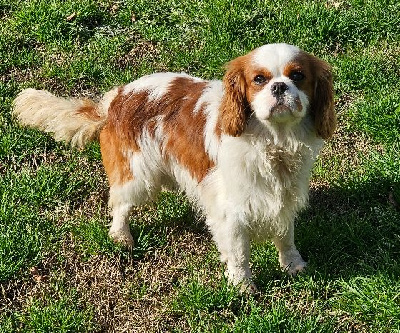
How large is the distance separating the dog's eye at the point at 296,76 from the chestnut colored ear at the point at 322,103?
143 mm

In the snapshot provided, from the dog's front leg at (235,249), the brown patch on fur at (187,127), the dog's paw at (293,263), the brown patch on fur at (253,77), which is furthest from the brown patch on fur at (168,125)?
the dog's paw at (293,263)

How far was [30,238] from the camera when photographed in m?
4.57

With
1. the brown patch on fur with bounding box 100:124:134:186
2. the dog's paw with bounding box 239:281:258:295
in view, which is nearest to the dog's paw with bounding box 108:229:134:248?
the brown patch on fur with bounding box 100:124:134:186

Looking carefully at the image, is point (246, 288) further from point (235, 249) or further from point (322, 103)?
point (322, 103)

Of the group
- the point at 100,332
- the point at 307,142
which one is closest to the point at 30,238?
the point at 100,332

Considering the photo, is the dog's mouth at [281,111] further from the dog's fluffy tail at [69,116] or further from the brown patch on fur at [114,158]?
the dog's fluffy tail at [69,116]

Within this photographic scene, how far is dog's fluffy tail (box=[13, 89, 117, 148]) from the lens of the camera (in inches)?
186

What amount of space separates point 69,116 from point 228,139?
148cm

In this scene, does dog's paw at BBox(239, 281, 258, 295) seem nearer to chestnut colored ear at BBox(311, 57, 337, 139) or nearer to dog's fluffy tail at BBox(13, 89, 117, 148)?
chestnut colored ear at BBox(311, 57, 337, 139)

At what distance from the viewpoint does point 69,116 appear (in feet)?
15.8

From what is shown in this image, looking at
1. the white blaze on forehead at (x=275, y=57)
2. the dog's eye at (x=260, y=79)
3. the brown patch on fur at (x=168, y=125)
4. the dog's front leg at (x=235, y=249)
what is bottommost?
the dog's front leg at (x=235, y=249)

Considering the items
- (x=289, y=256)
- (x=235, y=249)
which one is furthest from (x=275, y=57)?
(x=289, y=256)

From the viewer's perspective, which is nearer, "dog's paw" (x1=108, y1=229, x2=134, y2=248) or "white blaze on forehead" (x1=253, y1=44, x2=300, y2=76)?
"white blaze on forehead" (x1=253, y1=44, x2=300, y2=76)

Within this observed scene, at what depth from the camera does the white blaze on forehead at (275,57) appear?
3.53 metres
